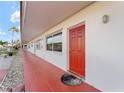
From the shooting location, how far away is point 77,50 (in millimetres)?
5406

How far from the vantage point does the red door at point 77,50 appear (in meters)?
5.00

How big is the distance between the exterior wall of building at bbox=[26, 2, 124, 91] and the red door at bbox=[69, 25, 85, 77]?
0.49 metres

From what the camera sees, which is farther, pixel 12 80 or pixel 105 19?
pixel 12 80

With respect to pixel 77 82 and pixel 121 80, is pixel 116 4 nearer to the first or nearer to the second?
pixel 121 80

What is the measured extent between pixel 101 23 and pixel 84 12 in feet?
3.55

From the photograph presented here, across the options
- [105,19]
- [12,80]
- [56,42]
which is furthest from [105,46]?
[56,42]

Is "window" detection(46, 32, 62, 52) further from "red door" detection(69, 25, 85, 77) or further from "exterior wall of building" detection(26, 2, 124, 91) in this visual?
"exterior wall of building" detection(26, 2, 124, 91)

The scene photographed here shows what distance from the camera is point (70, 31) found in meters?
6.07

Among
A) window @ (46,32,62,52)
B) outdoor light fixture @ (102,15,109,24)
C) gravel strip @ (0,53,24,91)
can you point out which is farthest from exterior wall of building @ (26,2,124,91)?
window @ (46,32,62,52)

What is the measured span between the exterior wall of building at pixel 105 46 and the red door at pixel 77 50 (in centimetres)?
49

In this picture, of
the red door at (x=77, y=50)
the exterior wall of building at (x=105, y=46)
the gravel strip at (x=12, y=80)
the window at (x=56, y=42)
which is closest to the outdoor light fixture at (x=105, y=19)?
the exterior wall of building at (x=105, y=46)

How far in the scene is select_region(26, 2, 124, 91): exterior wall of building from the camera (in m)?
3.12

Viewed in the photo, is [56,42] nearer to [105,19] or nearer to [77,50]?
[77,50]

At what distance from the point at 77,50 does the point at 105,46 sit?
191cm
